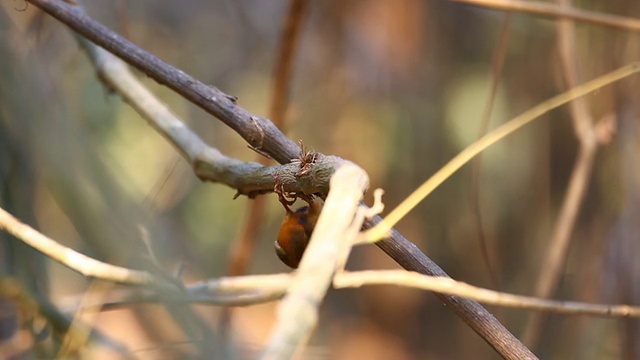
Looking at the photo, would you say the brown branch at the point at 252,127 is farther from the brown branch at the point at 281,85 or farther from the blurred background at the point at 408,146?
the blurred background at the point at 408,146

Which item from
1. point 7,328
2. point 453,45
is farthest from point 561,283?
point 7,328

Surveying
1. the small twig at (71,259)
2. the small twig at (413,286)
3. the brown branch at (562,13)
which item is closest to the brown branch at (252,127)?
the small twig at (413,286)

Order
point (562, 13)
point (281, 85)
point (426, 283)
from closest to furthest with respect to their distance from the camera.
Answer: point (426, 283)
point (562, 13)
point (281, 85)

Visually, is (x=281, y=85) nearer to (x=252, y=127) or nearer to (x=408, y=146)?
(x=252, y=127)

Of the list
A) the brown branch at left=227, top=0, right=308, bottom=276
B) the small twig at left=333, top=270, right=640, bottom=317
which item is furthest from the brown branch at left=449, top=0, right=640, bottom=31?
the small twig at left=333, top=270, right=640, bottom=317

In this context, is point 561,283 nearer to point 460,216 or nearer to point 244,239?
point 460,216

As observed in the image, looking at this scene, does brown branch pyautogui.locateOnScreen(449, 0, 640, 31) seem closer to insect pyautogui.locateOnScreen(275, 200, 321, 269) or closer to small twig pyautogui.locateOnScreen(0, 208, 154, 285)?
insect pyautogui.locateOnScreen(275, 200, 321, 269)

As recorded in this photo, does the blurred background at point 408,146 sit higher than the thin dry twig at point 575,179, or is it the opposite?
the blurred background at point 408,146

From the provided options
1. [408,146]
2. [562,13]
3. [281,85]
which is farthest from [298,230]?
[408,146]
